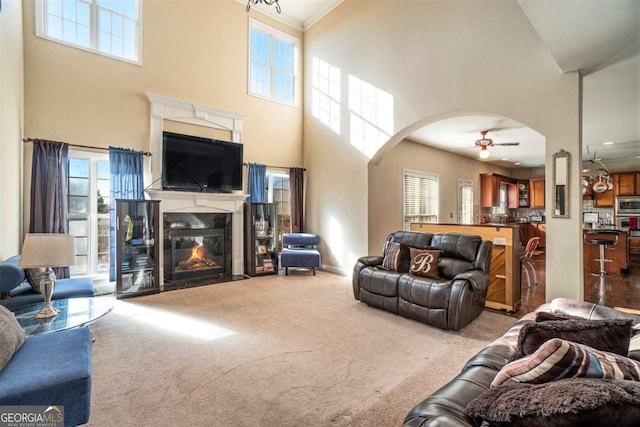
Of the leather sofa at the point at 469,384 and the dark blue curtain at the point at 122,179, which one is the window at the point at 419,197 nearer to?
the leather sofa at the point at 469,384

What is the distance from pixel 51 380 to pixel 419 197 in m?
7.05

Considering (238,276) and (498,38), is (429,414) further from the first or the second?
(238,276)

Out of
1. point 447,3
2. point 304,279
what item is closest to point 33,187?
point 304,279

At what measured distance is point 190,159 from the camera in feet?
17.5

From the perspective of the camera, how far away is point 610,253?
6.45m

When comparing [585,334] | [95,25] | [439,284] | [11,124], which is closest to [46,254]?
[11,124]

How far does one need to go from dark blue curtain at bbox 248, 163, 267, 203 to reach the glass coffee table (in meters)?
3.56

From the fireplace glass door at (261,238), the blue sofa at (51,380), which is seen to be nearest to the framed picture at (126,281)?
the fireplace glass door at (261,238)

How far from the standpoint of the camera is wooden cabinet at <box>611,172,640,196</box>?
865cm

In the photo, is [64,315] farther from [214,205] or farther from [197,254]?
[214,205]

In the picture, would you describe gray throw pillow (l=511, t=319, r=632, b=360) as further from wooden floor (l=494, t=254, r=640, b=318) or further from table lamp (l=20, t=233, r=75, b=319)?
table lamp (l=20, t=233, r=75, b=319)

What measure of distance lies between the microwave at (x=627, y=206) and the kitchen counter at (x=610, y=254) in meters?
3.51

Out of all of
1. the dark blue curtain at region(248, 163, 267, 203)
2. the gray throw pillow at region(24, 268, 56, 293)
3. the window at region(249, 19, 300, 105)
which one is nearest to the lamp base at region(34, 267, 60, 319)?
the gray throw pillow at region(24, 268, 56, 293)

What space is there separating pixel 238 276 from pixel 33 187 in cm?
322
